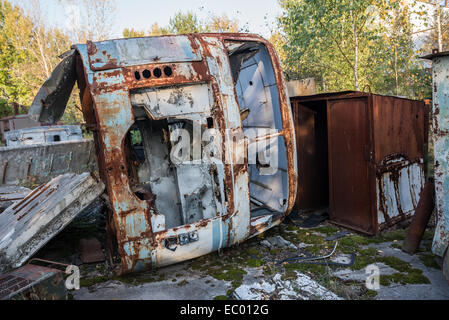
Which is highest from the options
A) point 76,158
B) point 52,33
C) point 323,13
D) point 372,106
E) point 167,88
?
point 52,33

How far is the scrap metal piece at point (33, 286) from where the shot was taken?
2.73 metres

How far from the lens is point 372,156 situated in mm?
4840

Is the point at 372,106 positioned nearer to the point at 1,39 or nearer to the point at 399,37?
the point at 399,37

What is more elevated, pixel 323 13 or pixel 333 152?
pixel 323 13

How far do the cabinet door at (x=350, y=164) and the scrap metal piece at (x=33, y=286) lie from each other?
4.33 meters

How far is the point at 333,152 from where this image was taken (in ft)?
17.9

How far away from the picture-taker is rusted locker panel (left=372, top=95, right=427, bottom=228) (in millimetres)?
4902

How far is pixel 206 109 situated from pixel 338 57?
11633 mm

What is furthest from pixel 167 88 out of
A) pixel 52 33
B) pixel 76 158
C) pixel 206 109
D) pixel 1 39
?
pixel 1 39

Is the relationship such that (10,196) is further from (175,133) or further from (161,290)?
(161,290)

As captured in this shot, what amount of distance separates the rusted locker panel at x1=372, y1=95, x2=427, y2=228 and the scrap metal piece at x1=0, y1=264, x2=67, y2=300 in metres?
4.46

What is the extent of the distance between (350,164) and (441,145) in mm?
1589

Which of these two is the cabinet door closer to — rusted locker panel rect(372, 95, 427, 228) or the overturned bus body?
rusted locker panel rect(372, 95, 427, 228)
